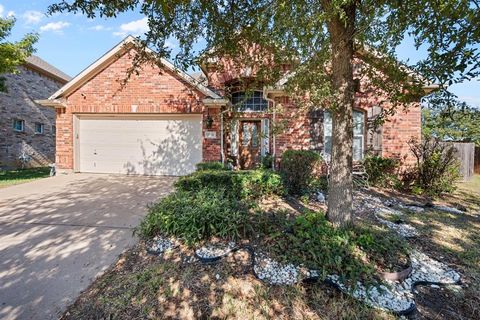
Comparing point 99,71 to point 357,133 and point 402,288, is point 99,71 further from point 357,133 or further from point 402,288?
point 402,288

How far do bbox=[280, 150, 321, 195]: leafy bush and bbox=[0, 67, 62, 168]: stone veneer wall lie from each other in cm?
1440

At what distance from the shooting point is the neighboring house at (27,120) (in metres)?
13.3

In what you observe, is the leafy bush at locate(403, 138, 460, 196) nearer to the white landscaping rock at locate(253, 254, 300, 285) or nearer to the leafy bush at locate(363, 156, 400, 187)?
the leafy bush at locate(363, 156, 400, 187)

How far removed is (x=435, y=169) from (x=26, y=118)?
19.8 m

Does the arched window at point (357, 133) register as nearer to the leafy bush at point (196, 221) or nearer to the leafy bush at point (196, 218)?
the leafy bush at point (196, 218)

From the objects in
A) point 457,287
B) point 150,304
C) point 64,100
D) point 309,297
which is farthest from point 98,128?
point 457,287

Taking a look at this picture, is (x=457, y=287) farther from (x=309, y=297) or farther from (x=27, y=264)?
(x=27, y=264)

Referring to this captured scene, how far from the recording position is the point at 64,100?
975 cm

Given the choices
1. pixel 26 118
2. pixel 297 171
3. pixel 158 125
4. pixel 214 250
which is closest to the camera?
pixel 214 250

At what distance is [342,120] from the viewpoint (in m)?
3.33

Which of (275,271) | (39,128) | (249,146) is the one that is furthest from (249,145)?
(39,128)

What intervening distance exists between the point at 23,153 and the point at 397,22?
18.4 metres

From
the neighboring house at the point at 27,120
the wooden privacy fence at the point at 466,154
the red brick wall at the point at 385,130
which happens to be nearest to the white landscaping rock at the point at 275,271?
the red brick wall at the point at 385,130

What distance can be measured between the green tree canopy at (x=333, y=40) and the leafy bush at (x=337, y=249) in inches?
13.4
